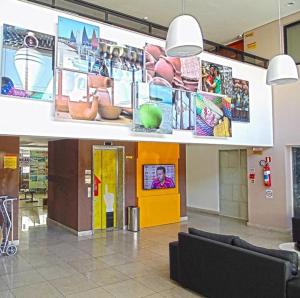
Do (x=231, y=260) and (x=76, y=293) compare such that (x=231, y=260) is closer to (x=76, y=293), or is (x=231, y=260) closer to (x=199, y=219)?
(x=76, y=293)

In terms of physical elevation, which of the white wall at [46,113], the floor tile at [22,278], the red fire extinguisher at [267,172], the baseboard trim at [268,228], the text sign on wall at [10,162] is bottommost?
the floor tile at [22,278]

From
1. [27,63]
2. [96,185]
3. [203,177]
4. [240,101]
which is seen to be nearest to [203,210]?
[203,177]

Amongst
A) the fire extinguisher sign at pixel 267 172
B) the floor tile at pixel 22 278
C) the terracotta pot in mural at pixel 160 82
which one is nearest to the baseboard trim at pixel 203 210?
the fire extinguisher sign at pixel 267 172

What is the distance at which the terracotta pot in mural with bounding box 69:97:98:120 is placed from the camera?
16.0 ft

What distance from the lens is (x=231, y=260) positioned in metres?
3.70

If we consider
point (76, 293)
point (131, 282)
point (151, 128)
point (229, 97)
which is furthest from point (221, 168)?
point (76, 293)

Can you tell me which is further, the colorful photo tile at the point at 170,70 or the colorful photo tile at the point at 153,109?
the colorful photo tile at the point at 170,70

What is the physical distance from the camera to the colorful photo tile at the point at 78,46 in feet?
16.0

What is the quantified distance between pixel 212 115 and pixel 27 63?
3.76m

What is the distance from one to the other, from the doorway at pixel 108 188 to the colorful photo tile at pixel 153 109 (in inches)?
117

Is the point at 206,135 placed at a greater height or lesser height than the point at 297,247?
greater

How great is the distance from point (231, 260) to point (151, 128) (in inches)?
107

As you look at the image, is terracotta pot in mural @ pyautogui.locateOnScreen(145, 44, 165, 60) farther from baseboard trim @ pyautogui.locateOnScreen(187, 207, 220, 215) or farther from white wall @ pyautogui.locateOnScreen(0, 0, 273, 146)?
baseboard trim @ pyautogui.locateOnScreen(187, 207, 220, 215)

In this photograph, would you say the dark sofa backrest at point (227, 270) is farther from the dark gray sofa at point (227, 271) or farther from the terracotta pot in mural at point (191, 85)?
the terracotta pot in mural at point (191, 85)
